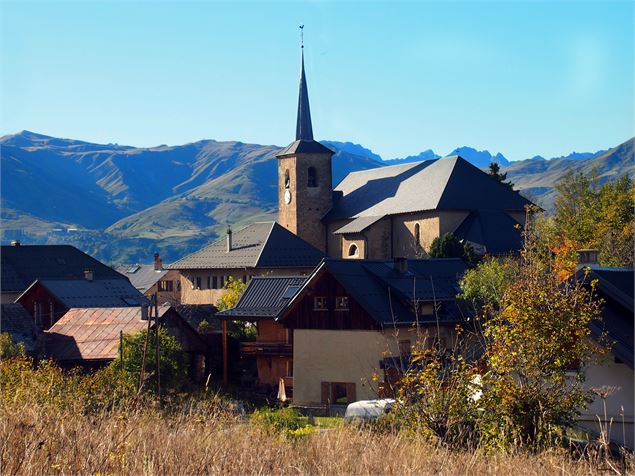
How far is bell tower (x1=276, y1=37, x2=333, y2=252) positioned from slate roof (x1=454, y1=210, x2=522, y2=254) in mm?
13176

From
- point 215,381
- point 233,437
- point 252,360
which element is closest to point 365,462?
point 233,437

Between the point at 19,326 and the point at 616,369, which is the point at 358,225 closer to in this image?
the point at 19,326

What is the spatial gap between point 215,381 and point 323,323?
5.58 meters

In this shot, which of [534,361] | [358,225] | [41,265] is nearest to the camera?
[534,361]

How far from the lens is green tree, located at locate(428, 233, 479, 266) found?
5712 centimetres

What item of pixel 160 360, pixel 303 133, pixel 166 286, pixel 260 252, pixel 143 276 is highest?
pixel 303 133

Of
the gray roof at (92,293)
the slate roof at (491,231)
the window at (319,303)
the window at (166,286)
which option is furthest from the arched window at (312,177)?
the window at (319,303)

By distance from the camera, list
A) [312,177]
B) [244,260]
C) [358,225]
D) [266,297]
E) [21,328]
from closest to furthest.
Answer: [21,328] < [266,297] < [244,260] < [358,225] < [312,177]

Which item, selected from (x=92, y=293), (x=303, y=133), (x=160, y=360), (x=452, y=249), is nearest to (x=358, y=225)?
(x=303, y=133)

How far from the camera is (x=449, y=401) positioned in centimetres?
1599

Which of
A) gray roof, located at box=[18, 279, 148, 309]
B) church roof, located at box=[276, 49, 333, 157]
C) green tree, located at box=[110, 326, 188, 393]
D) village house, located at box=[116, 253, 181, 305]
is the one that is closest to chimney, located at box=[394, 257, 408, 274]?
green tree, located at box=[110, 326, 188, 393]

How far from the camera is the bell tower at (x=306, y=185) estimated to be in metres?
74.3

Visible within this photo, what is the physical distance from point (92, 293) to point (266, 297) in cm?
1204

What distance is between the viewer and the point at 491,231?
204 ft
